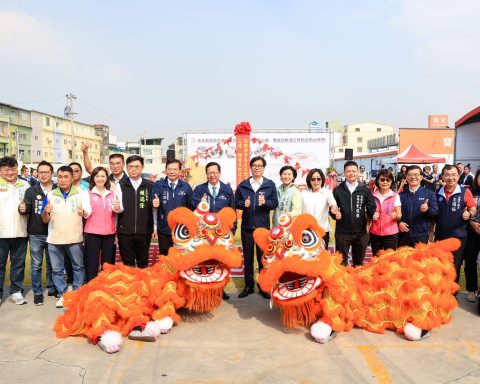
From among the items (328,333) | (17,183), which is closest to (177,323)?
(328,333)

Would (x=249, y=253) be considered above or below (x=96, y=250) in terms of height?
below

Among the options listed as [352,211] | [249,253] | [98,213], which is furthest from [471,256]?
[98,213]

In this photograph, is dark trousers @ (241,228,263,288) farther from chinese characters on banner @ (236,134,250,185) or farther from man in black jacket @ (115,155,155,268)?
chinese characters on banner @ (236,134,250,185)

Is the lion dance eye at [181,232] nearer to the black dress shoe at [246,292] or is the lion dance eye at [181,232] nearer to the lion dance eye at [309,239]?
the lion dance eye at [309,239]

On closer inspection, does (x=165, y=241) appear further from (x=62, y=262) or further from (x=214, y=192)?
(x=62, y=262)

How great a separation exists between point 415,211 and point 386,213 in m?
0.32

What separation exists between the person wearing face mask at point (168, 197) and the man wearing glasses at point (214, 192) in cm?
12

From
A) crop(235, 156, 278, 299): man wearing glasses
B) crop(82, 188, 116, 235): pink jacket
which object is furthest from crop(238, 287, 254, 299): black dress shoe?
crop(82, 188, 116, 235): pink jacket

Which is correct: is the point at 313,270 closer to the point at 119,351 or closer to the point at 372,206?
the point at 372,206

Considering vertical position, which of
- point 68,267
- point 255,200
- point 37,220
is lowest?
point 68,267

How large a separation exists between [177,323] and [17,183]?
2.30 metres

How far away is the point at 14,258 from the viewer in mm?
4312

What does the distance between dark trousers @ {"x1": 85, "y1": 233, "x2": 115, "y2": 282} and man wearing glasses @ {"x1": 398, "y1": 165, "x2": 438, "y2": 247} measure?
10.5ft

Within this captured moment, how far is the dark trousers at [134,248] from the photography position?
14.3ft
